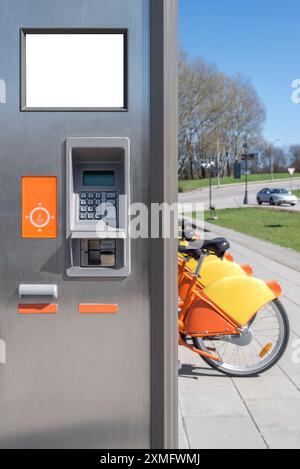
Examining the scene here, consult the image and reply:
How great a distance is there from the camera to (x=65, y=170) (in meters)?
2.63

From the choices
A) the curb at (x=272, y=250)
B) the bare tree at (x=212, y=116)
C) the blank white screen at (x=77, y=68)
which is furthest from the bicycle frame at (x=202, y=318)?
the bare tree at (x=212, y=116)

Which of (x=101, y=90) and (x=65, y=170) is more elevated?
Result: (x=101, y=90)

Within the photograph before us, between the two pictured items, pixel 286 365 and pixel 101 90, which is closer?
pixel 101 90

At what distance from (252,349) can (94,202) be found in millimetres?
3053

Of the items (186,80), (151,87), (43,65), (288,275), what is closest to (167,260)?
(151,87)

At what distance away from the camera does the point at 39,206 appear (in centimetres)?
265

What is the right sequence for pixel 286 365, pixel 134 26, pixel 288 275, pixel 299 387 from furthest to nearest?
pixel 288 275, pixel 286 365, pixel 299 387, pixel 134 26

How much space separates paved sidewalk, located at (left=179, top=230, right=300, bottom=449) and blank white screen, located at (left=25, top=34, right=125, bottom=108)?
201cm

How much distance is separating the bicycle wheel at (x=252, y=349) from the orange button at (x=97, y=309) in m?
1.79

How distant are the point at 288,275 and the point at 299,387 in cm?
583

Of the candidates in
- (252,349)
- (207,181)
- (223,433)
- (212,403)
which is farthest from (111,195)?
(207,181)

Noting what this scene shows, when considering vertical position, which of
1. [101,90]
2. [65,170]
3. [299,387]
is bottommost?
[299,387]

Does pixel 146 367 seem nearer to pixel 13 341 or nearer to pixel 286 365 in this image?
pixel 13 341

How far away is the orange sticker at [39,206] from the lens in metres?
2.64
